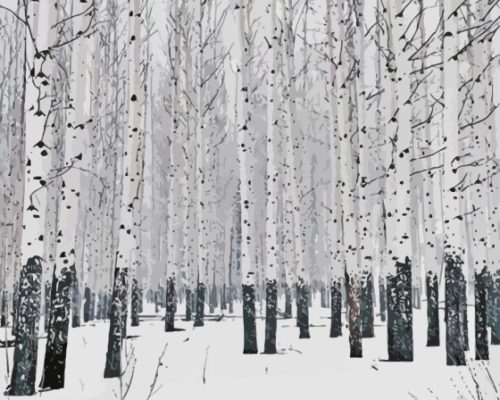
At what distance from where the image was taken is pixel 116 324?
8.58 metres

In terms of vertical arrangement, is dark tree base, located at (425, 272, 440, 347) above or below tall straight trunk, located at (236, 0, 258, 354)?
below

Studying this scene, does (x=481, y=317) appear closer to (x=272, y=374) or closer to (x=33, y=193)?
(x=272, y=374)

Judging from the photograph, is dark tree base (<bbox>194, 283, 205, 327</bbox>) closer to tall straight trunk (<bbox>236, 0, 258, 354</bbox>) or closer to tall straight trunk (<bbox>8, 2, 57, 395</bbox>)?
tall straight trunk (<bbox>236, 0, 258, 354</bbox>)

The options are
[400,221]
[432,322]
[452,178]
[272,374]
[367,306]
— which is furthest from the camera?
[367,306]

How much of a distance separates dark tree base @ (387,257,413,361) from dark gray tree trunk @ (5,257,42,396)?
5377mm

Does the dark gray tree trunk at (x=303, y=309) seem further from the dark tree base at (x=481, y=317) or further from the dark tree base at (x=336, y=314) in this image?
the dark tree base at (x=481, y=317)

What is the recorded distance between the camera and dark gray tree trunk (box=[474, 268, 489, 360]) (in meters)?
10.1

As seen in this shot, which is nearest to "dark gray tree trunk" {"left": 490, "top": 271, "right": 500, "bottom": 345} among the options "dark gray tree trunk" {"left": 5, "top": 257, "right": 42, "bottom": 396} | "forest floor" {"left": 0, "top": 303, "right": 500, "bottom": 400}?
"forest floor" {"left": 0, "top": 303, "right": 500, "bottom": 400}

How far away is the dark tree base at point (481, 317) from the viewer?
10078 millimetres

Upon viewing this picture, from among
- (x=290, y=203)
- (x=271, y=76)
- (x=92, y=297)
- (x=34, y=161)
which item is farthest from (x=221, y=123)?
(x=34, y=161)

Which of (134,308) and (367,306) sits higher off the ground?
(367,306)

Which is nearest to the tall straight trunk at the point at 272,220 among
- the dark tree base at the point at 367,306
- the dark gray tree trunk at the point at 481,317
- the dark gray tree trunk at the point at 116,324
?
the dark gray tree trunk at the point at 116,324

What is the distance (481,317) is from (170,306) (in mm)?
8465

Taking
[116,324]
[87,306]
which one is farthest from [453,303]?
[87,306]
